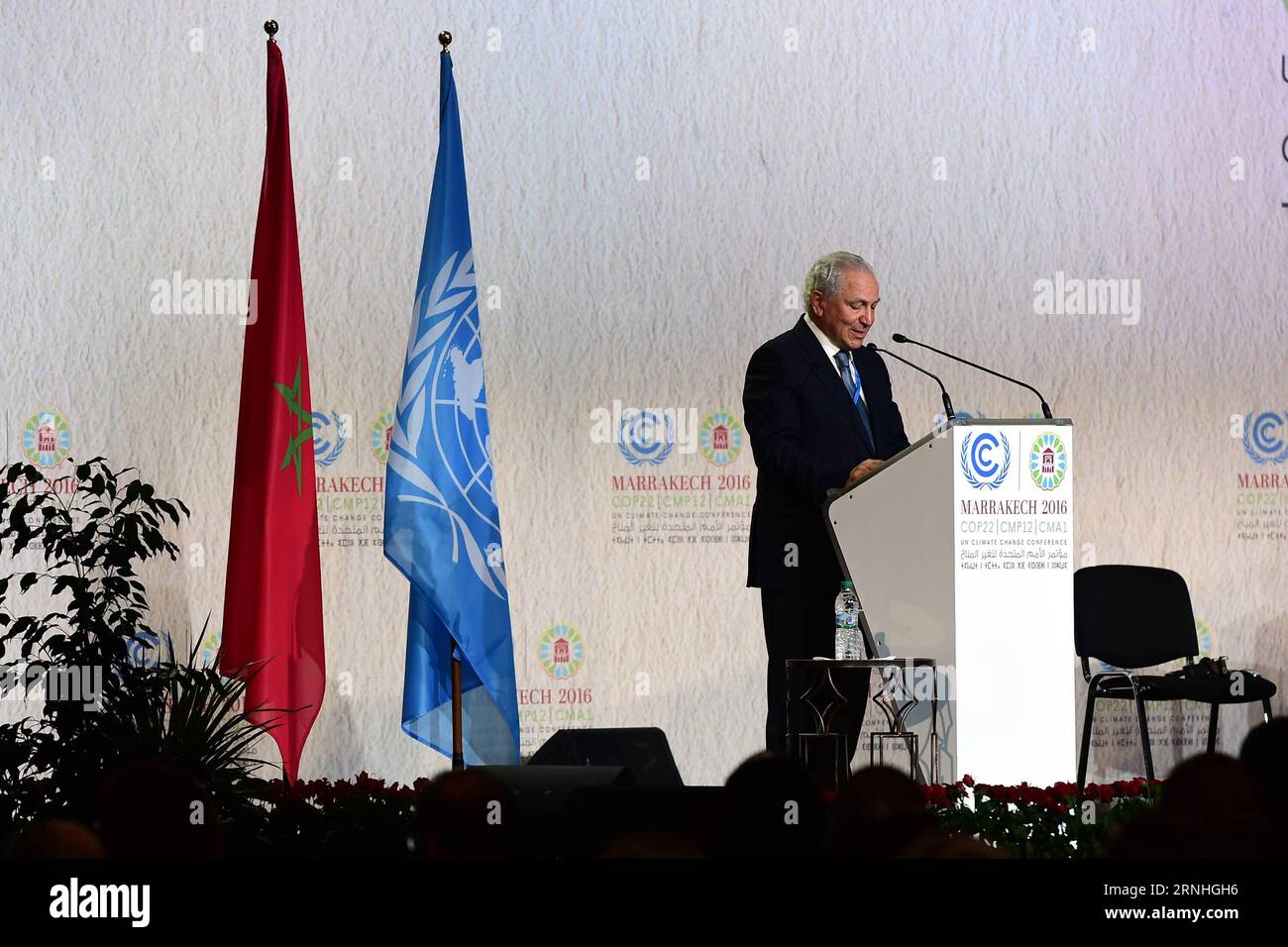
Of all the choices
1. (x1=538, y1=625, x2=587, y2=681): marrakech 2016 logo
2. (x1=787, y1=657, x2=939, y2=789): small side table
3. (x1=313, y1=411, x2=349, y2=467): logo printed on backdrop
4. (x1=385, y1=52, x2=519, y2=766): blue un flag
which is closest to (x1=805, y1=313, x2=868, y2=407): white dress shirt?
(x1=787, y1=657, x2=939, y2=789): small side table

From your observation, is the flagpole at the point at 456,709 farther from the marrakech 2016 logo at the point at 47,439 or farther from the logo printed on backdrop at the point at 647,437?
the marrakech 2016 logo at the point at 47,439

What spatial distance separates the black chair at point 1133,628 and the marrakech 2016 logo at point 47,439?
12.9ft

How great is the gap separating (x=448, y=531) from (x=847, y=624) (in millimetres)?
1238

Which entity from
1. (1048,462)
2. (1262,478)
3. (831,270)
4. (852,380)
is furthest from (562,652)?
(1262,478)

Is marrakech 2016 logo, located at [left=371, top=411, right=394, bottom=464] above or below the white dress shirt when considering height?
below

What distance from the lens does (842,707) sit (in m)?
3.84

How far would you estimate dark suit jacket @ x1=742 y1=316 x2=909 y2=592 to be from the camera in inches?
161

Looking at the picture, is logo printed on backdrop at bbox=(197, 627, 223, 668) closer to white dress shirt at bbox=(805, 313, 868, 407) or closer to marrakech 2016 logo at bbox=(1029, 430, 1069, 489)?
white dress shirt at bbox=(805, 313, 868, 407)

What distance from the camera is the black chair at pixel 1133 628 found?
5.02 m

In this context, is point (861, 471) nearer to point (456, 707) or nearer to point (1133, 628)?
point (456, 707)

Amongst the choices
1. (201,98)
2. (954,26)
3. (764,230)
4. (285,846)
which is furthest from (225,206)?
(285,846)

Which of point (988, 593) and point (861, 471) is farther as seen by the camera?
point (861, 471)

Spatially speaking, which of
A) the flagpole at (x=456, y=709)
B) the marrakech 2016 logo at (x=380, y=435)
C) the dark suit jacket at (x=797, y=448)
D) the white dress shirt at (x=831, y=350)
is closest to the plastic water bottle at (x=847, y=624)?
the dark suit jacket at (x=797, y=448)

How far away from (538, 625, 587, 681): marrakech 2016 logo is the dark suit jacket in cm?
158
